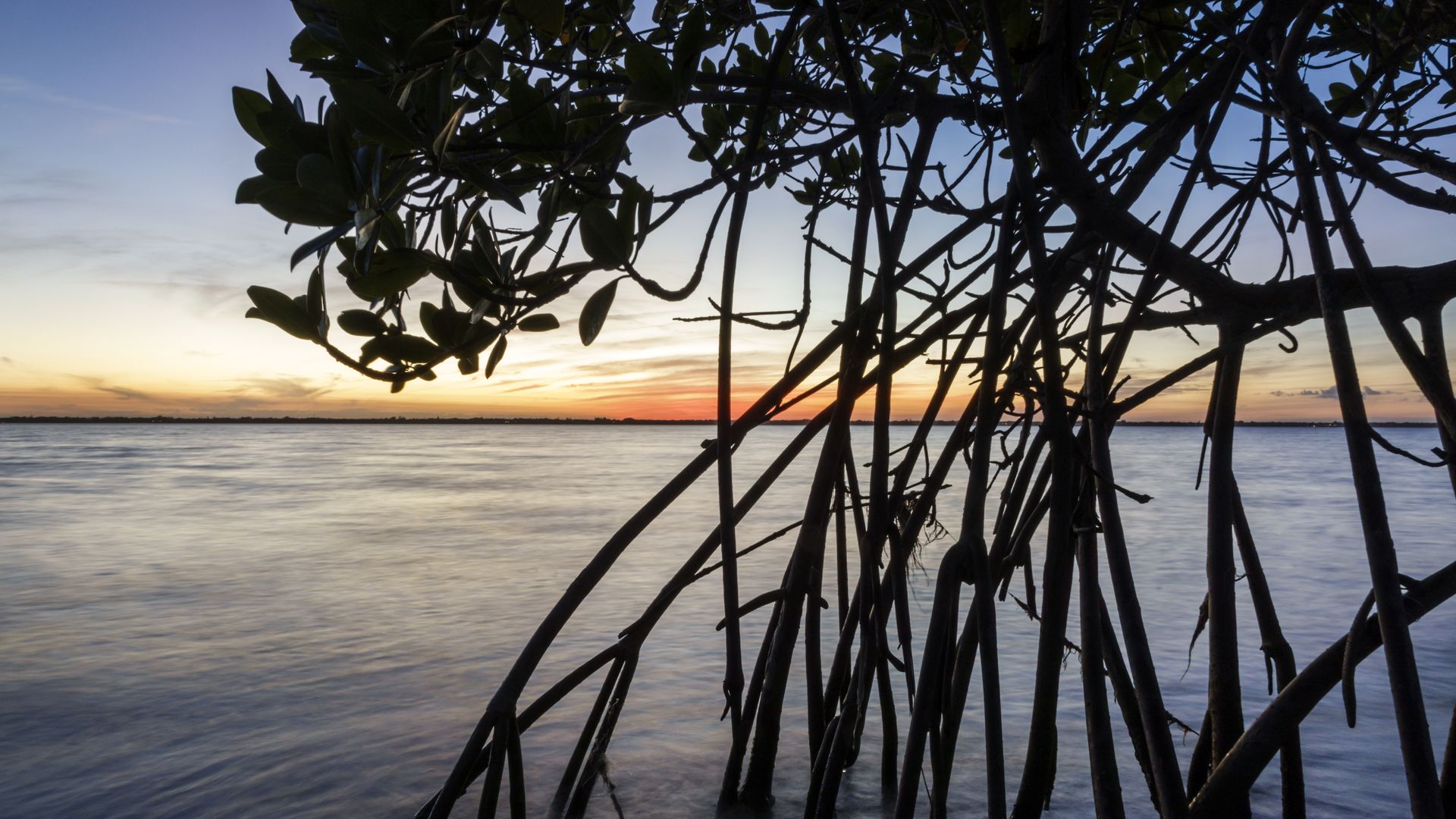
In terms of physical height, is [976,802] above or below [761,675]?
below

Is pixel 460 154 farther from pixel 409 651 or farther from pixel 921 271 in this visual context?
pixel 409 651

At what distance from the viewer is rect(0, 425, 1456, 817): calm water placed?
2664mm

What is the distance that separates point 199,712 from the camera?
3.40 meters

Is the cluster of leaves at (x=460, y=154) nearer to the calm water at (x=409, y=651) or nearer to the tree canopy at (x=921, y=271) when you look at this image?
the tree canopy at (x=921, y=271)

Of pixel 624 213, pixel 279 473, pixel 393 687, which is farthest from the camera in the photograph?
pixel 279 473

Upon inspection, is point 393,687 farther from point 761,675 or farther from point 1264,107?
point 1264,107

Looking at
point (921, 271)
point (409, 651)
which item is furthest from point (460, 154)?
point (409, 651)

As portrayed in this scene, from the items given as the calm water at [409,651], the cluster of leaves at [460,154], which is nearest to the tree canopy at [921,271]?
the cluster of leaves at [460,154]

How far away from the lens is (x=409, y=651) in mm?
4270

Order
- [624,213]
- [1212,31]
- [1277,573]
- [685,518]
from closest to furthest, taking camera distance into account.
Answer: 1. [624,213]
2. [1212,31]
3. [1277,573]
4. [685,518]

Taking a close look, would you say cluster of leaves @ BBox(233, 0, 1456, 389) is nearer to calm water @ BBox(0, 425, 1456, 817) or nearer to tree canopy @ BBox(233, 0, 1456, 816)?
tree canopy @ BBox(233, 0, 1456, 816)

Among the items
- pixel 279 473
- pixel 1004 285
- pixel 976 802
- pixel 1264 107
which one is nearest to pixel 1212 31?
pixel 1264 107

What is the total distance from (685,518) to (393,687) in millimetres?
6184

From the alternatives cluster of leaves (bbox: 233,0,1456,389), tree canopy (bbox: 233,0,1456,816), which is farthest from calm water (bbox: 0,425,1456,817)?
cluster of leaves (bbox: 233,0,1456,389)
